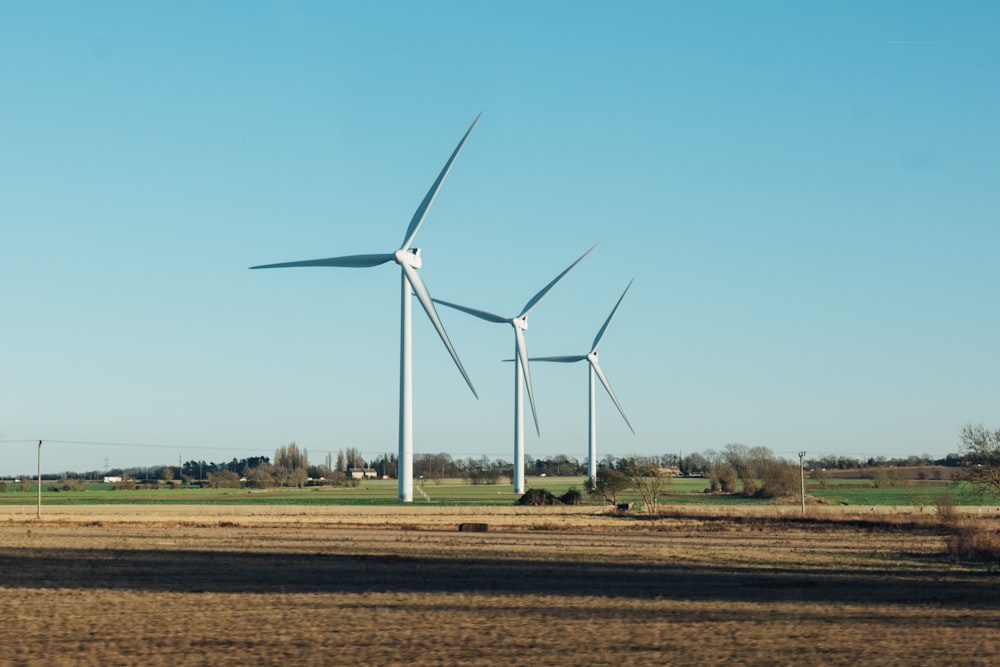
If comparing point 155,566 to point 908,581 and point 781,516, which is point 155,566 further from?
point 781,516

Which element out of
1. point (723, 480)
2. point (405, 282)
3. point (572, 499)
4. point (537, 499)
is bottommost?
point (572, 499)

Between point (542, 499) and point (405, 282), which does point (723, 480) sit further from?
Result: point (405, 282)

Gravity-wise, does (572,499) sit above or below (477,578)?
above

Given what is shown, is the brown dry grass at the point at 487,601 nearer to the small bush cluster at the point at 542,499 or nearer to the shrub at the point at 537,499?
the shrub at the point at 537,499

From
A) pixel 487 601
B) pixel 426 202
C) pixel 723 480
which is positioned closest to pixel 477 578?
pixel 487 601

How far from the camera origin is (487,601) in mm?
29047

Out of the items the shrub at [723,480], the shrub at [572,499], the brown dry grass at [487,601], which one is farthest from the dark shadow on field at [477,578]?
the shrub at [723,480]

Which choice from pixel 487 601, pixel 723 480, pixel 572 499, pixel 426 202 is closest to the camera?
pixel 487 601

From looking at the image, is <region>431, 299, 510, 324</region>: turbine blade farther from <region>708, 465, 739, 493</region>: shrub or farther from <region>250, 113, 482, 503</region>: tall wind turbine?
<region>708, 465, 739, 493</region>: shrub

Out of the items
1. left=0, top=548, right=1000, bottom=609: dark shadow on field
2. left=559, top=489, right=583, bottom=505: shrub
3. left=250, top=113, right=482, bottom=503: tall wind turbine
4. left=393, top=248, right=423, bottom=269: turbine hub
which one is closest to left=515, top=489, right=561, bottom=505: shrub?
left=559, top=489, right=583, bottom=505: shrub

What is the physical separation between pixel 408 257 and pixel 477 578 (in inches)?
2319

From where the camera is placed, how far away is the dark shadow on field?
31.3 meters

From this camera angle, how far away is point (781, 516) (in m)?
85.5

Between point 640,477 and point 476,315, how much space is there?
73.1ft
